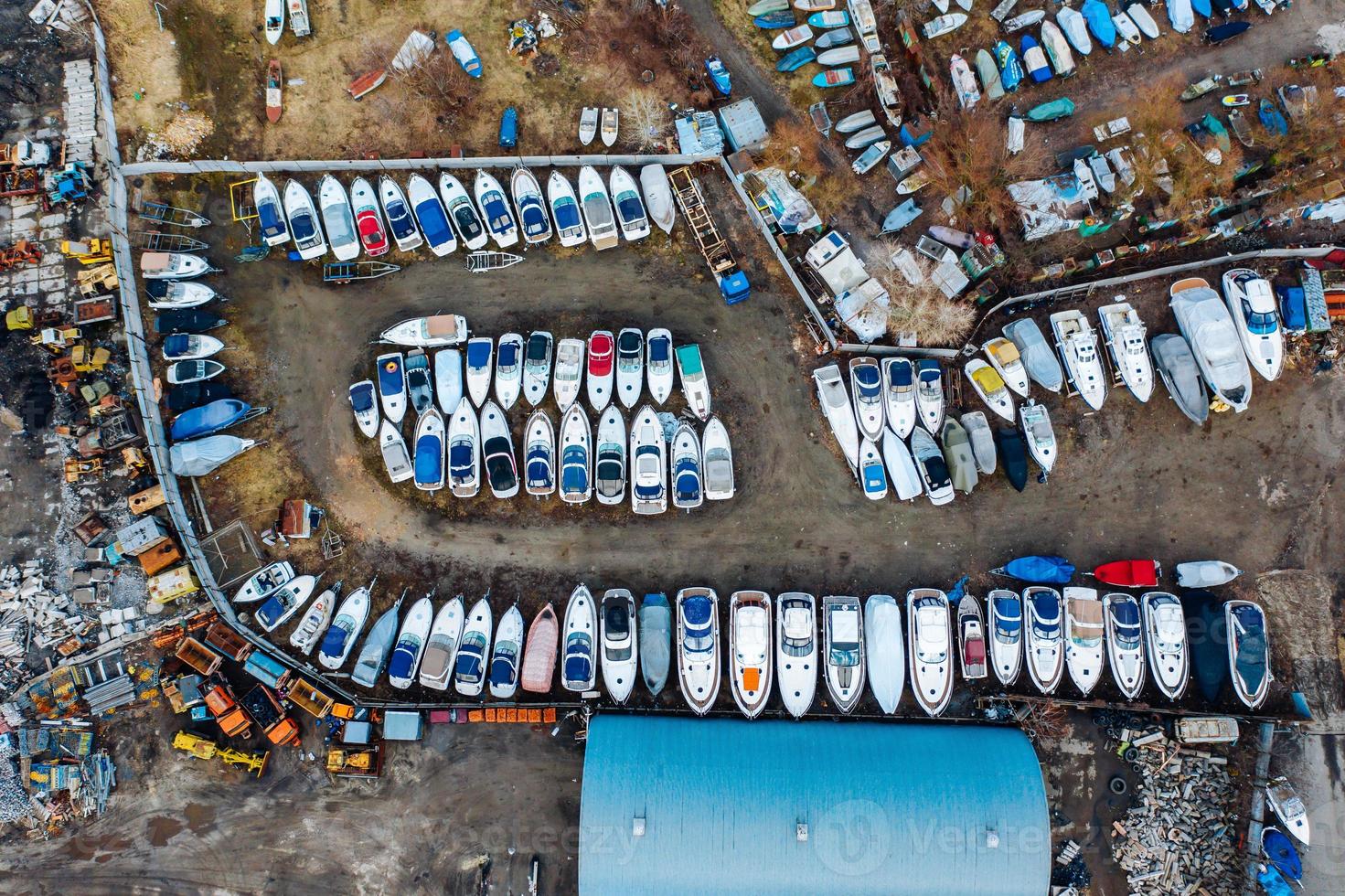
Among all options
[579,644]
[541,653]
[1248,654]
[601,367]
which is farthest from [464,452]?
[1248,654]

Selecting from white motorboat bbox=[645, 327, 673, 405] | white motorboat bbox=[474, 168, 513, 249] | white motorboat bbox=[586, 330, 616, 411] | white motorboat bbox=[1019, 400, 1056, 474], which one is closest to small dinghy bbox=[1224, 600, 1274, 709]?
white motorboat bbox=[1019, 400, 1056, 474]

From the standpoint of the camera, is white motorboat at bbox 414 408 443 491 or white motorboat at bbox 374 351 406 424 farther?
white motorboat at bbox 374 351 406 424

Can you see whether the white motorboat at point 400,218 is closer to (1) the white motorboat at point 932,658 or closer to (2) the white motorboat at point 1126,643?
(1) the white motorboat at point 932,658

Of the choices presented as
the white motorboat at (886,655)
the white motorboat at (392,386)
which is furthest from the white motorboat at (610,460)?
the white motorboat at (886,655)

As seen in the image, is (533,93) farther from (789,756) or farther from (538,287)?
(789,756)

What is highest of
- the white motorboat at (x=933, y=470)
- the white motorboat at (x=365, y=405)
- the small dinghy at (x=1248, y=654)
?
the white motorboat at (x=365, y=405)

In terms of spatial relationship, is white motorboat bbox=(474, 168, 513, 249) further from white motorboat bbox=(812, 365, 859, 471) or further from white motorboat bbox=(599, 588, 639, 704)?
white motorboat bbox=(599, 588, 639, 704)
